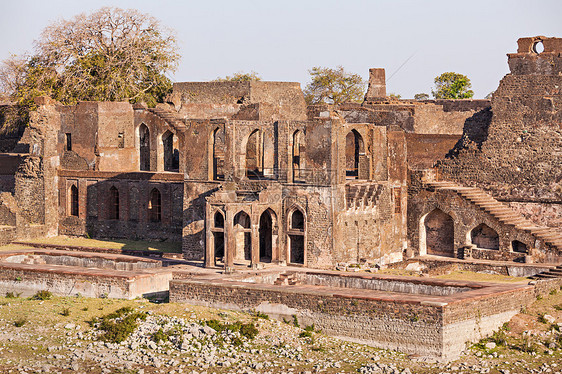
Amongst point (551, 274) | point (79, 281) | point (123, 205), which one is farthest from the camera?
point (123, 205)

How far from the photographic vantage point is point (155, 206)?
132ft

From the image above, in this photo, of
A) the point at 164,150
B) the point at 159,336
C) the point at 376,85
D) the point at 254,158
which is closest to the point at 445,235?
the point at 254,158

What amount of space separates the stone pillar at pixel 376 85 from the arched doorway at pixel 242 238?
19.0m

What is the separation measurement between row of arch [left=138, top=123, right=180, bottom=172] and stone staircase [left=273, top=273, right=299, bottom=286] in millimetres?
13344

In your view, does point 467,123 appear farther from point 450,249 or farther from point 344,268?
point 344,268

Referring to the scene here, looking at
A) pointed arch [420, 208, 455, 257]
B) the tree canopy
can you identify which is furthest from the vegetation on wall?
pointed arch [420, 208, 455, 257]

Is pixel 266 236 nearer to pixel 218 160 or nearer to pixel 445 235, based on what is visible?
pixel 218 160

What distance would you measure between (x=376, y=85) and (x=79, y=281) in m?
25.8

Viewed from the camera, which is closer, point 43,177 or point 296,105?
point 43,177

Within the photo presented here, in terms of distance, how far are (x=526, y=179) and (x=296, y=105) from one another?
1302 cm

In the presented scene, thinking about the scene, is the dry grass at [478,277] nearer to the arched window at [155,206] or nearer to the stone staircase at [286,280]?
the stone staircase at [286,280]

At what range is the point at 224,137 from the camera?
3547cm

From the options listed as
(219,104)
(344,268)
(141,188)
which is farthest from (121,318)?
(219,104)

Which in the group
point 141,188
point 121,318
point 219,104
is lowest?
point 121,318
